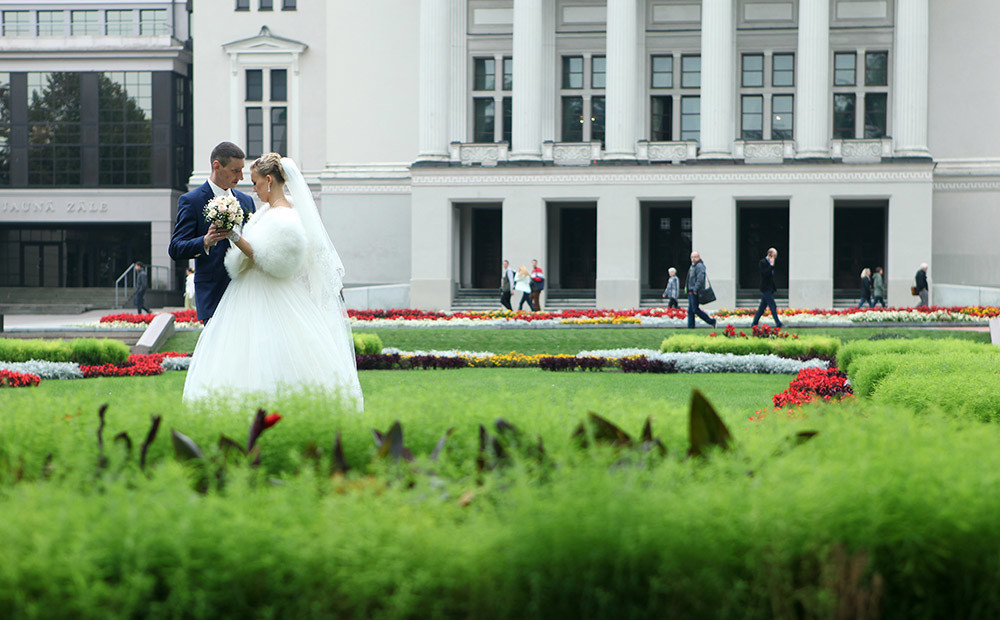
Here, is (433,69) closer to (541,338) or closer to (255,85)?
(255,85)

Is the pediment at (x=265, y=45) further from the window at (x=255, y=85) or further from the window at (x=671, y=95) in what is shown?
the window at (x=671, y=95)

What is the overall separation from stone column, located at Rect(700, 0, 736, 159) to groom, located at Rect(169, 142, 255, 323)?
98.7 ft

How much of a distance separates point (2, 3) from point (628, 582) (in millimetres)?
56271

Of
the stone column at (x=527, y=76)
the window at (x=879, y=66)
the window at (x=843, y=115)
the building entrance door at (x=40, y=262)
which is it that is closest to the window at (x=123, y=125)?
the building entrance door at (x=40, y=262)

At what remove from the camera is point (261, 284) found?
7449 mm

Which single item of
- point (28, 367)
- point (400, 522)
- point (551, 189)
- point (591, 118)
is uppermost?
point (591, 118)

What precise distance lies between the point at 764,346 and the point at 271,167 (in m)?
12.3

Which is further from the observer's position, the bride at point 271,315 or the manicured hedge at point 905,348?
the manicured hedge at point 905,348

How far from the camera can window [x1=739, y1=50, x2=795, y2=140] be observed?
39.9 m

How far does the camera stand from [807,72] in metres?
35.3

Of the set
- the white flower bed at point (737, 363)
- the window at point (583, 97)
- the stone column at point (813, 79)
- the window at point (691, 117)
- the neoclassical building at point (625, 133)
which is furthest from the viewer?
the window at point (583, 97)

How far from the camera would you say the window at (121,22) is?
50281 millimetres

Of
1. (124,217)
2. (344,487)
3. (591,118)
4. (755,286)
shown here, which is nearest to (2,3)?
(124,217)

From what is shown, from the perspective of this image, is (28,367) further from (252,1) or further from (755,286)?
(252,1)
